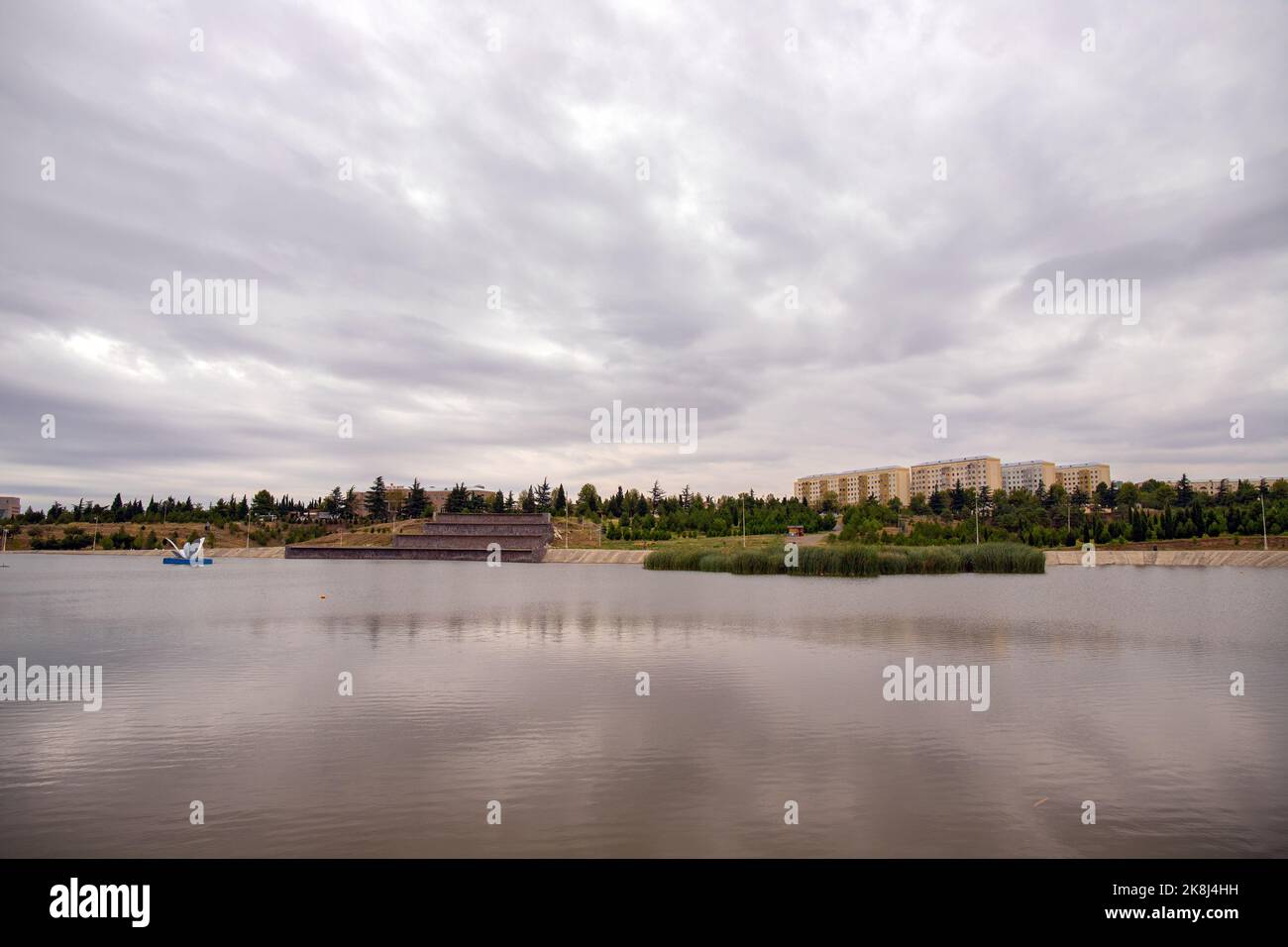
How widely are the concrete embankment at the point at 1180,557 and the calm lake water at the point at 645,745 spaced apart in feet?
225

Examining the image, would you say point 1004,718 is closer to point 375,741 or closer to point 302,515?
point 375,741

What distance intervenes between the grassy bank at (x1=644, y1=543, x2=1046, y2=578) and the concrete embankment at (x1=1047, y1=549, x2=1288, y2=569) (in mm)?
23612

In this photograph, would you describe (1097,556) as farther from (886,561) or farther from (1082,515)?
(886,561)

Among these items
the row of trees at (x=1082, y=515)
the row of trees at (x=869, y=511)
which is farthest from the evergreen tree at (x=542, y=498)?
the row of trees at (x=1082, y=515)

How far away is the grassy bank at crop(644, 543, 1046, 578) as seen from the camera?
181 feet

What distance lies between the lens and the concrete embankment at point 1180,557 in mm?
77812

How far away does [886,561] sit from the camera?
188 feet

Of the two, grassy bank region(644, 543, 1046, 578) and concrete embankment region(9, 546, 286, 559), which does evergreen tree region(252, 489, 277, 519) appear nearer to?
concrete embankment region(9, 546, 286, 559)

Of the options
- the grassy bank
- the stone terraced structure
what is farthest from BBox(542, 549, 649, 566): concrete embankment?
the grassy bank
